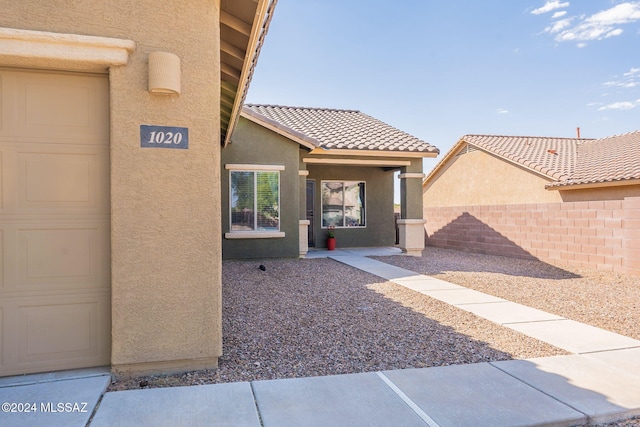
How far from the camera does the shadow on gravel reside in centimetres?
1120

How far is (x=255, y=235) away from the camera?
12336mm

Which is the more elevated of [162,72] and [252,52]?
[252,52]

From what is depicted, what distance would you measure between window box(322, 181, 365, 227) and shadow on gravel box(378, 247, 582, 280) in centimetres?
333

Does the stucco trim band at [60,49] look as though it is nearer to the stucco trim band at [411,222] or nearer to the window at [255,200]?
the window at [255,200]

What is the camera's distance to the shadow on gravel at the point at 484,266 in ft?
36.7

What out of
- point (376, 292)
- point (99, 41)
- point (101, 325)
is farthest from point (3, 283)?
point (376, 292)

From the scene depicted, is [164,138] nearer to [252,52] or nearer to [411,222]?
[252,52]

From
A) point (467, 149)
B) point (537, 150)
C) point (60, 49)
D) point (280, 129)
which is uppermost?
point (467, 149)

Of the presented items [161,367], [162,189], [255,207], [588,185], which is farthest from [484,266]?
[162,189]

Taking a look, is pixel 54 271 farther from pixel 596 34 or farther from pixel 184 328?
pixel 596 34

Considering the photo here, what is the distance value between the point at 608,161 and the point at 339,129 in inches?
403

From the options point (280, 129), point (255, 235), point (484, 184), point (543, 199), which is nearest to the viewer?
point (255, 235)

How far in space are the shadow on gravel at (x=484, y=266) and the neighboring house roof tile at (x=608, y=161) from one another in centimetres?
340

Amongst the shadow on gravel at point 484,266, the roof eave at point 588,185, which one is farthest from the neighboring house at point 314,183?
the roof eave at point 588,185
